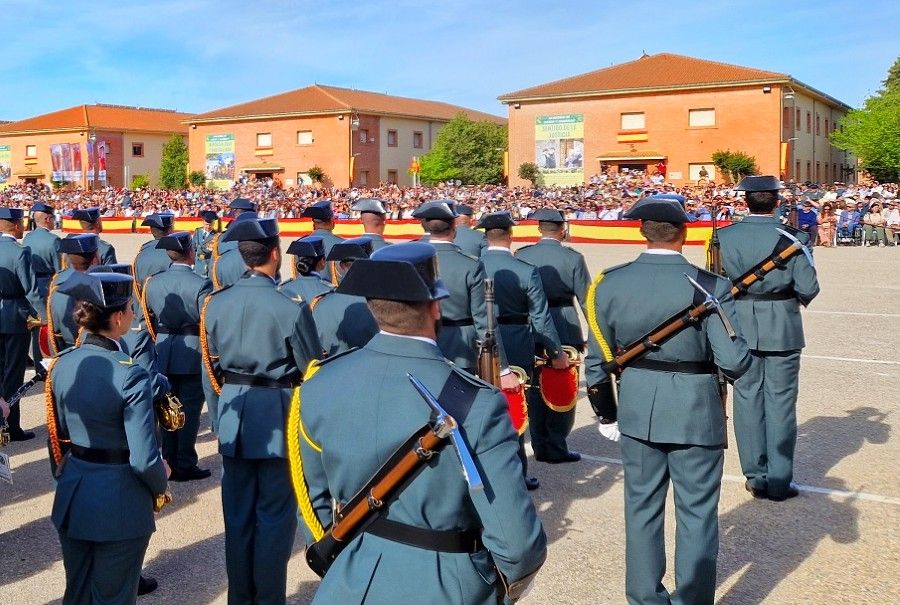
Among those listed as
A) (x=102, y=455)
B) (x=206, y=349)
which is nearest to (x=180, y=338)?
(x=206, y=349)

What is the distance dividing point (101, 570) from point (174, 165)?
243ft

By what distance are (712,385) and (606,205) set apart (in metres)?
30.4

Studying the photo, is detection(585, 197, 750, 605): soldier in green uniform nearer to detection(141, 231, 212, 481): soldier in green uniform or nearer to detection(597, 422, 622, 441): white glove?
detection(597, 422, 622, 441): white glove

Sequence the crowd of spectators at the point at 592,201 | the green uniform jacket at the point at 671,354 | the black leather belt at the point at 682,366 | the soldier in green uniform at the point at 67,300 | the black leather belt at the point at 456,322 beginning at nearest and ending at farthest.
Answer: the green uniform jacket at the point at 671,354 < the black leather belt at the point at 682,366 < the black leather belt at the point at 456,322 < the soldier in green uniform at the point at 67,300 < the crowd of spectators at the point at 592,201

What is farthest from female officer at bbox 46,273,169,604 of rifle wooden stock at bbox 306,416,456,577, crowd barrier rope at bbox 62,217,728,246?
crowd barrier rope at bbox 62,217,728,246

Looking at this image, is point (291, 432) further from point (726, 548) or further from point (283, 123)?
point (283, 123)

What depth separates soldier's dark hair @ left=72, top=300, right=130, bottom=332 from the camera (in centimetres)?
395

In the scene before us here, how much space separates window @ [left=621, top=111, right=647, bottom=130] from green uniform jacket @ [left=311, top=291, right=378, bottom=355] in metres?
48.8

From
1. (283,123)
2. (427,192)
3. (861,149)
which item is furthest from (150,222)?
(283,123)

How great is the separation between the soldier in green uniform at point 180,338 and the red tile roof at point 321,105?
5826 cm

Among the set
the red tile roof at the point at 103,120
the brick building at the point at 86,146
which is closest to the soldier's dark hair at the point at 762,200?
the brick building at the point at 86,146

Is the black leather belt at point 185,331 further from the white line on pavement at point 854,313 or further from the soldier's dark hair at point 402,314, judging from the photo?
the white line on pavement at point 854,313

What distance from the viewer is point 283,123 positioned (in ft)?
216

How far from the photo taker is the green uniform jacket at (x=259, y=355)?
15.6ft
